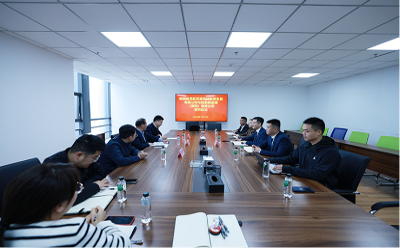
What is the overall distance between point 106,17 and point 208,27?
52.5 inches

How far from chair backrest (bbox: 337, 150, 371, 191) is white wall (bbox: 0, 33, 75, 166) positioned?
15.6 ft

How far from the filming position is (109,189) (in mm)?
1411

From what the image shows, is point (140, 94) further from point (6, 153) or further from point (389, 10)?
point (389, 10)

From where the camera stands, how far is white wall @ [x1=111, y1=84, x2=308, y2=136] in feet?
25.5

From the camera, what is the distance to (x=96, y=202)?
3.94 feet

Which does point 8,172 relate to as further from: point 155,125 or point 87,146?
point 155,125

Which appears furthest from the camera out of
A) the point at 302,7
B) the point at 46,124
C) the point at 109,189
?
the point at 46,124

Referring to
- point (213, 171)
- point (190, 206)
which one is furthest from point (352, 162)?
point (190, 206)

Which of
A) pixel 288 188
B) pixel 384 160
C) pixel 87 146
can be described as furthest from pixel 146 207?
pixel 384 160

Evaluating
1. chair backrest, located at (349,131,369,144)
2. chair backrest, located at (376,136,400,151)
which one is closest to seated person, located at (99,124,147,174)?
chair backrest, located at (376,136,400,151)

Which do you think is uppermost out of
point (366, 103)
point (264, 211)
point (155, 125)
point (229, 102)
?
point (229, 102)

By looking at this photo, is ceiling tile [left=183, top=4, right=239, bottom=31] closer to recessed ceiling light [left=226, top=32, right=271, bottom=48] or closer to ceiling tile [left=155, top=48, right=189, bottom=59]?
recessed ceiling light [left=226, top=32, right=271, bottom=48]

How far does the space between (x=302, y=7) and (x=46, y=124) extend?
4804 mm

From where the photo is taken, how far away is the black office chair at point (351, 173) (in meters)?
1.60
